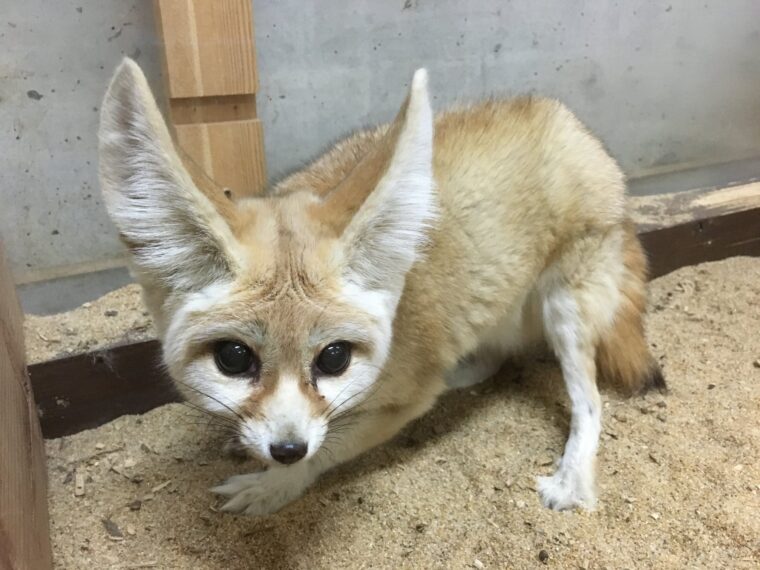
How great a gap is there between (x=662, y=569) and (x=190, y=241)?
159cm

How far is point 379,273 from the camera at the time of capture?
1645mm

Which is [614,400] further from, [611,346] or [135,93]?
[135,93]

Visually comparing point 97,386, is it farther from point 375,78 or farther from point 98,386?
point 375,78

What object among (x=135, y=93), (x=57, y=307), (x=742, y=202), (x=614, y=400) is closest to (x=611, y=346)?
(x=614, y=400)

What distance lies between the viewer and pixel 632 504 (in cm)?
211

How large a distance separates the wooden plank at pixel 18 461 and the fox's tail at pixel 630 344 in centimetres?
194

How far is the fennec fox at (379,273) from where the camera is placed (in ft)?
4.84

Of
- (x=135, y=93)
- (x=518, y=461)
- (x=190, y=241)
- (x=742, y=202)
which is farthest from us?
(x=742, y=202)

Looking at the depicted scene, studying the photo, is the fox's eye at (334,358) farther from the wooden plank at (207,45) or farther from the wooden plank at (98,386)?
the wooden plank at (207,45)

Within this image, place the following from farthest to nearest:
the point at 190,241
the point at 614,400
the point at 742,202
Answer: the point at 742,202 → the point at 614,400 → the point at 190,241

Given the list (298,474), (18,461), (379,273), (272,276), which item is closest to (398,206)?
(379,273)

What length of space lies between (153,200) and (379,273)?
563mm

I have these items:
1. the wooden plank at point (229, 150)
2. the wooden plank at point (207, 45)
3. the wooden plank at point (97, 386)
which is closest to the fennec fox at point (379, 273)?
the wooden plank at point (229, 150)

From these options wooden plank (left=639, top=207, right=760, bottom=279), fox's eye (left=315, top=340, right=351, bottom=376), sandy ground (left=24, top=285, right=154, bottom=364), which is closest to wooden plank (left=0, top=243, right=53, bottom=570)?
sandy ground (left=24, top=285, right=154, bottom=364)
